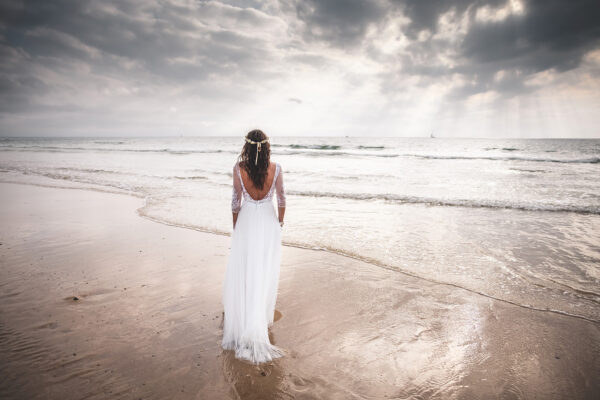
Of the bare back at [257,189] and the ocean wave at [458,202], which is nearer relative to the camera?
the bare back at [257,189]

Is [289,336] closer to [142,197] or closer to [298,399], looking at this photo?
[298,399]

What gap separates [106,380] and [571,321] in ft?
18.8

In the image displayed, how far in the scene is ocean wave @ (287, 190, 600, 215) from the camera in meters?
9.98

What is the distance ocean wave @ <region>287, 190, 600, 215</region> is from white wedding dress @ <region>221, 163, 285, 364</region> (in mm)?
8987

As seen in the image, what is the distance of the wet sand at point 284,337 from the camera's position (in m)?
2.73

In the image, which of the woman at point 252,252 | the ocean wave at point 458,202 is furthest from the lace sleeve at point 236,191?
the ocean wave at point 458,202

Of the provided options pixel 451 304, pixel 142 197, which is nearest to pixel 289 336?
pixel 451 304

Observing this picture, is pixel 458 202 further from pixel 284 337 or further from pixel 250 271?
pixel 250 271

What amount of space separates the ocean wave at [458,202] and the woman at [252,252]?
9.01 metres

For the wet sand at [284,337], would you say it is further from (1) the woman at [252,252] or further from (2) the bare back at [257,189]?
(2) the bare back at [257,189]

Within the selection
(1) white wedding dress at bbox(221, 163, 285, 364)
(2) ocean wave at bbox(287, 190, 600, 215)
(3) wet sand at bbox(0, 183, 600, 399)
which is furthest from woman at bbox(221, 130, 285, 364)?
(2) ocean wave at bbox(287, 190, 600, 215)

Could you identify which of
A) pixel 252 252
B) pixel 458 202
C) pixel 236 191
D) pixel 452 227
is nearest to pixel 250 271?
pixel 252 252

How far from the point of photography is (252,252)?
3275mm

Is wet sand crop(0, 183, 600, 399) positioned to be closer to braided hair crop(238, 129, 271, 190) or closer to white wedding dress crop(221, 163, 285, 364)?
white wedding dress crop(221, 163, 285, 364)
